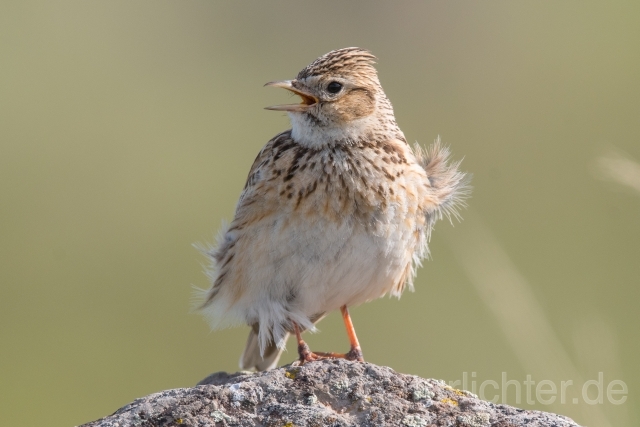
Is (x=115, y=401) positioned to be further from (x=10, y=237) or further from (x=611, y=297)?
(x=611, y=297)

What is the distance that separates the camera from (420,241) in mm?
6766

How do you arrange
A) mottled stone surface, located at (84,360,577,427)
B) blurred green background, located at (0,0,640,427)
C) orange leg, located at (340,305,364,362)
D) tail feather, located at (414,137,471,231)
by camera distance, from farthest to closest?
blurred green background, located at (0,0,640,427) < tail feather, located at (414,137,471,231) < orange leg, located at (340,305,364,362) < mottled stone surface, located at (84,360,577,427)

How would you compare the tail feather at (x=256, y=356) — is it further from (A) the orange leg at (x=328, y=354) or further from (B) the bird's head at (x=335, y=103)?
(B) the bird's head at (x=335, y=103)

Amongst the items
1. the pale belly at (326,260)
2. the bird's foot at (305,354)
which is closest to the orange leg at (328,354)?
the bird's foot at (305,354)

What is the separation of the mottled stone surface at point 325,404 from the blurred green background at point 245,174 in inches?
36.5

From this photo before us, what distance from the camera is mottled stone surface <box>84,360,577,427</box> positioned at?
14.7ft

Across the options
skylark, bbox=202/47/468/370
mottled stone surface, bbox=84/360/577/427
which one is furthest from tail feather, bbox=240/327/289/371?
mottled stone surface, bbox=84/360/577/427

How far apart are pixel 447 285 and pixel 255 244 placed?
6.97 metres

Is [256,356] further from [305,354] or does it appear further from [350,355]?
[305,354]

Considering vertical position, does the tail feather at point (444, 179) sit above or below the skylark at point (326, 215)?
above

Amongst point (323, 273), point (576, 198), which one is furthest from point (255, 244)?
point (576, 198)

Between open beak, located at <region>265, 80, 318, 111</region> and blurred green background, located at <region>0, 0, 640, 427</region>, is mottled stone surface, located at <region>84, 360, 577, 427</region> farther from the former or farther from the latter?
open beak, located at <region>265, 80, 318, 111</region>

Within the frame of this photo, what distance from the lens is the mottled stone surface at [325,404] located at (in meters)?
4.47

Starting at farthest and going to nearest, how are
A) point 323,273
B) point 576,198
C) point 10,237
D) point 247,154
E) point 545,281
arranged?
point 247,154 < point 10,237 < point 576,198 < point 545,281 < point 323,273
